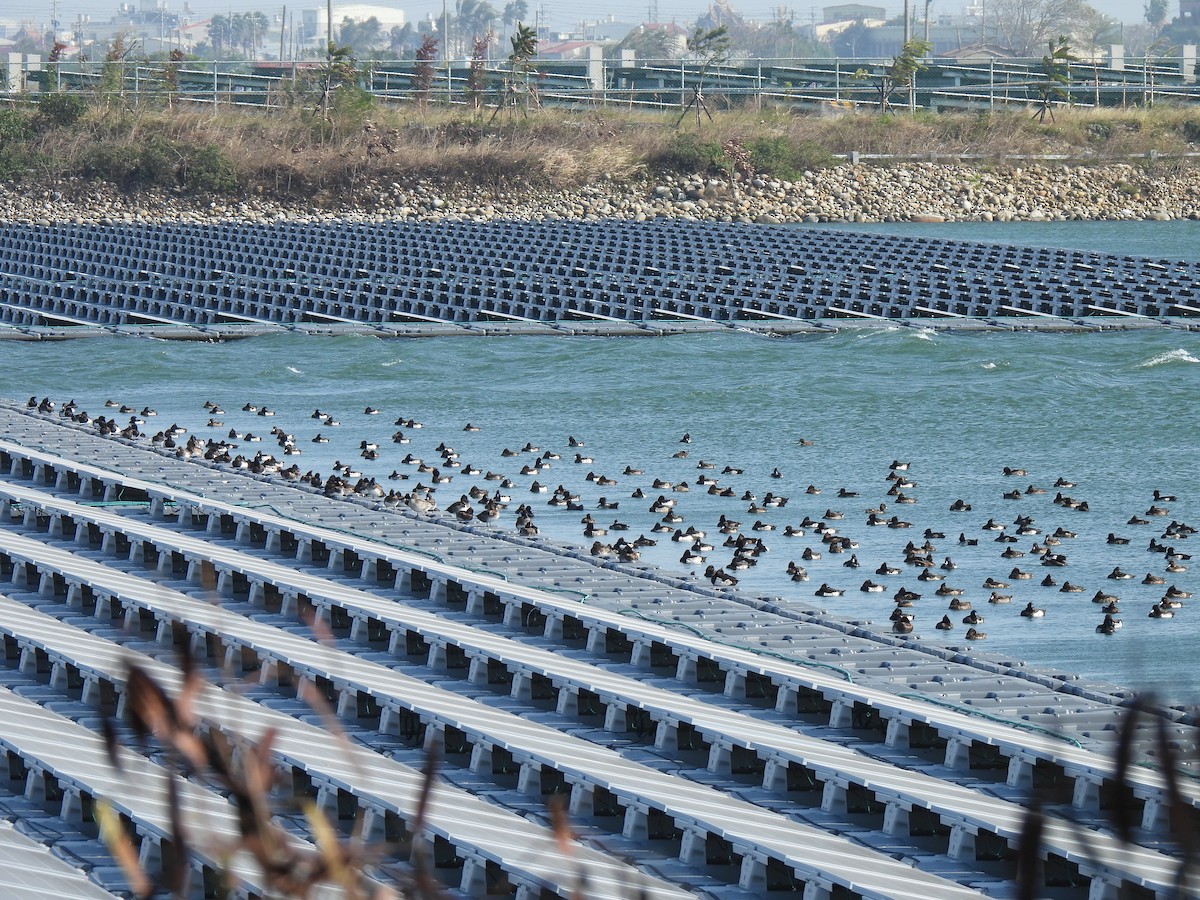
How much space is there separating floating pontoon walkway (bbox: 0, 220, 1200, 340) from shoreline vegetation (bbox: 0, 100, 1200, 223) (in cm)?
2369

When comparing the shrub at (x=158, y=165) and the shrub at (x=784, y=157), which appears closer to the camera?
the shrub at (x=158, y=165)

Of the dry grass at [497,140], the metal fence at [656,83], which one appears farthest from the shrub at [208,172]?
the metal fence at [656,83]

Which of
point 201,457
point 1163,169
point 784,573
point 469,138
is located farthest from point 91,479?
point 1163,169

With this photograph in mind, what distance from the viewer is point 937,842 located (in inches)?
753

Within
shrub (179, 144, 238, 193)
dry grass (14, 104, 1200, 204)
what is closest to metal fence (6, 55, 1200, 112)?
dry grass (14, 104, 1200, 204)

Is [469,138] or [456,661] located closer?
[456,661]

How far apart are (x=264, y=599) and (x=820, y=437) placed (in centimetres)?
2765

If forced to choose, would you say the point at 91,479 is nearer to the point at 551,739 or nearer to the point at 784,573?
the point at 784,573

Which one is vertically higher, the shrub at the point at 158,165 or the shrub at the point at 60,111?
the shrub at the point at 60,111

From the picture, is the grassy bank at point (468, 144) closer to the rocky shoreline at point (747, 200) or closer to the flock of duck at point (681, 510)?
the rocky shoreline at point (747, 200)

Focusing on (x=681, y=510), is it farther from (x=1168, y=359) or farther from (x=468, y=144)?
(x=468, y=144)

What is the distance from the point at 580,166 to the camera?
134 m

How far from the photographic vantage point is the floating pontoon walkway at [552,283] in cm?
7769

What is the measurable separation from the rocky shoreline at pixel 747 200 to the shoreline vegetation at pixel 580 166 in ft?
0.50
